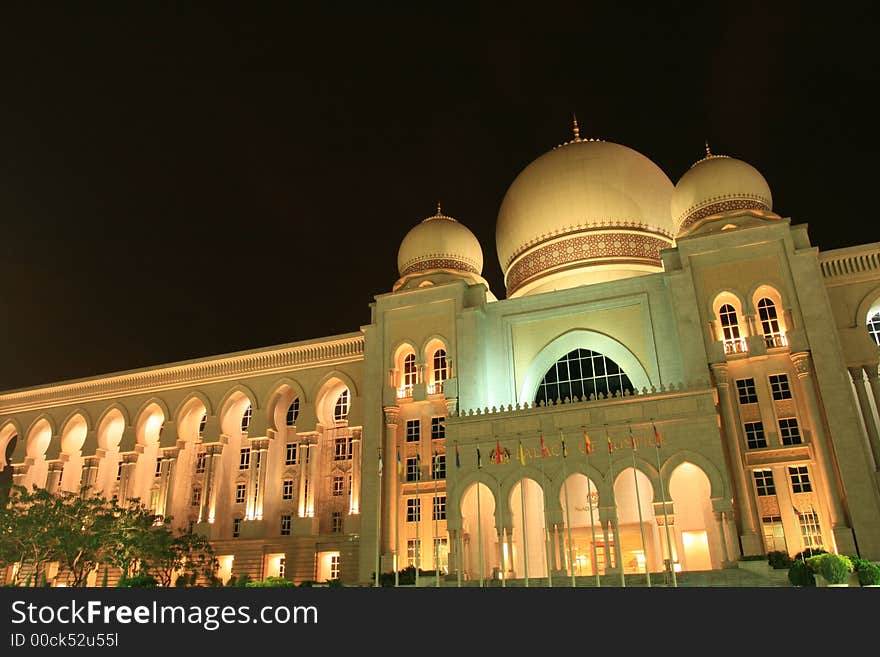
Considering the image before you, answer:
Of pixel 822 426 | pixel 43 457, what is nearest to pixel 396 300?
pixel 822 426

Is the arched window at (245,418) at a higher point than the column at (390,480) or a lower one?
higher

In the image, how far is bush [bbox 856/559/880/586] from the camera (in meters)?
18.7

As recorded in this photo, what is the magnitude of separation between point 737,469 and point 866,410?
4965 millimetres

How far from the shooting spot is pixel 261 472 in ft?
111

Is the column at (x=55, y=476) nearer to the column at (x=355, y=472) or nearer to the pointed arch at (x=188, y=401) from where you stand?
the pointed arch at (x=188, y=401)

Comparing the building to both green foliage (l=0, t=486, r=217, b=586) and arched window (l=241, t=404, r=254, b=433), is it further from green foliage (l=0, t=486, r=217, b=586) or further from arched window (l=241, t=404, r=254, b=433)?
green foliage (l=0, t=486, r=217, b=586)

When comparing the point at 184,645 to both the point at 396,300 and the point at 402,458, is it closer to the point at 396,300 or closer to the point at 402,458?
the point at 402,458

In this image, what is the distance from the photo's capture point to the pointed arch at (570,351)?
93.4 feet

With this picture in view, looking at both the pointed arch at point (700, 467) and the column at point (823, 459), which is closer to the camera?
the column at point (823, 459)

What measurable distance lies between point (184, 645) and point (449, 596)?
127 inches

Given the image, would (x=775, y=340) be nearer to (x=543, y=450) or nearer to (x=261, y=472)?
(x=543, y=450)

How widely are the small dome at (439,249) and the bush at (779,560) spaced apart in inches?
725

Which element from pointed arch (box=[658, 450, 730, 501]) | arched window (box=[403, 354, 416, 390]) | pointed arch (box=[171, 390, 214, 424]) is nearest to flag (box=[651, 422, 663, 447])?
pointed arch (box=[658, 450, 730, 501])

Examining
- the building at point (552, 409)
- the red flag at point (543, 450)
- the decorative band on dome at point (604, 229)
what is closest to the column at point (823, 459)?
the building at point (552, 409)
